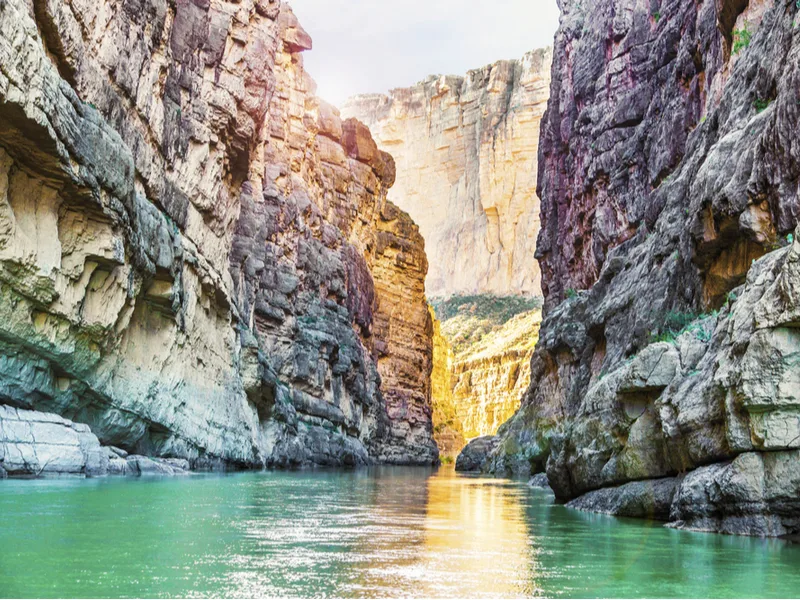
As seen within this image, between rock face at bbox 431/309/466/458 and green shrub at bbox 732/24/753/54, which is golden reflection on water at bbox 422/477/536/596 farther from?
rock face at bbox 431/309/466/458

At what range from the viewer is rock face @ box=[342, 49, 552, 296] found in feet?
512

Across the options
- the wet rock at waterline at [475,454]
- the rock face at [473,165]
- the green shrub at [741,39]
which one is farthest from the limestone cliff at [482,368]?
the green shrub at [741,39]

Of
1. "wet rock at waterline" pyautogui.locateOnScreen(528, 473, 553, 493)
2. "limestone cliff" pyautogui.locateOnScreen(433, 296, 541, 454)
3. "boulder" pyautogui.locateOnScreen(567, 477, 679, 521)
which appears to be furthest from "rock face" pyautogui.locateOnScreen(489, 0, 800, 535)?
"limestone cliff" pyautogui.locateOnScreen(433, 296, 541, 454)

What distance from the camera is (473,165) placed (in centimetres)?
17338

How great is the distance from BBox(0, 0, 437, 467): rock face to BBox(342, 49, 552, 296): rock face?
95730mm

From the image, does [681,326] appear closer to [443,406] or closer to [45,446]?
[45,446]

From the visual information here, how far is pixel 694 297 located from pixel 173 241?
17.4 metres

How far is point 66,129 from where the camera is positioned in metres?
18.2

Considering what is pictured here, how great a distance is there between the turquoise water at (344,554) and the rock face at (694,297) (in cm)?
106

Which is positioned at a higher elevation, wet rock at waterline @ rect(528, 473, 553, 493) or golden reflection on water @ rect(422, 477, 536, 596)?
wet rock at waterline @ rect(528, 473, 553, 493)

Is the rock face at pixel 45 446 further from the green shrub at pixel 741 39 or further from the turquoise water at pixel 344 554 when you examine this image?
the green shrub at pixel 741 39

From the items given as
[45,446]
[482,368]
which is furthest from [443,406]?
[45,446]

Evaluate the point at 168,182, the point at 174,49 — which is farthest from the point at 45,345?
the point at 174,49

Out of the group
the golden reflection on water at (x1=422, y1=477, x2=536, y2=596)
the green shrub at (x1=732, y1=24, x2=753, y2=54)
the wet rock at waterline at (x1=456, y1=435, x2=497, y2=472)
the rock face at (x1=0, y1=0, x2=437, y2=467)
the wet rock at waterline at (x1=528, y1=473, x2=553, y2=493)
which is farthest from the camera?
the wet rock at waterline at (x1=456, y1=435, x2=497, y2=472)
